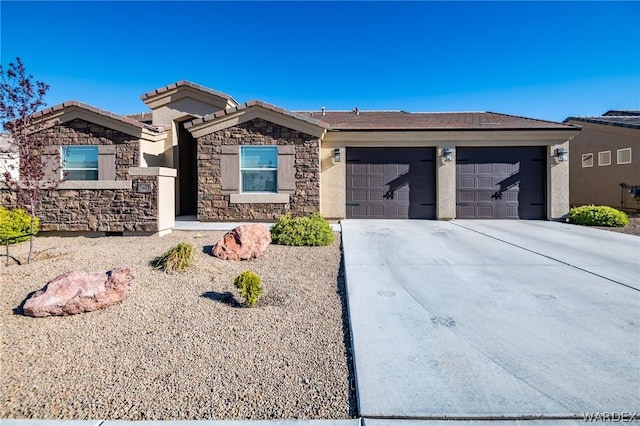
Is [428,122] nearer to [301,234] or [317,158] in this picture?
[317,158]

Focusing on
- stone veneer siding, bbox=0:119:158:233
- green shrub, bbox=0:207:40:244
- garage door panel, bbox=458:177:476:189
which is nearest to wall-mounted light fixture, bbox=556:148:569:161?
garage door panel, bbox=458:177:476:189

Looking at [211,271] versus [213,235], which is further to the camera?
[213,235]

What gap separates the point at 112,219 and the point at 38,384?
6390mm

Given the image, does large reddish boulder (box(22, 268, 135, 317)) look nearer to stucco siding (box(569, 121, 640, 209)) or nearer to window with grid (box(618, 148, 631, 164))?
stucco siding (box(569, 121, 640, 209))

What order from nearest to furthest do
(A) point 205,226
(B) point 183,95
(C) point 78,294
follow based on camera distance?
(C) point 78,294 < (A) point 205,226 < (B) point 183,95

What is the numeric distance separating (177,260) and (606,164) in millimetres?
17702

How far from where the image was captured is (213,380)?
8.61 feet

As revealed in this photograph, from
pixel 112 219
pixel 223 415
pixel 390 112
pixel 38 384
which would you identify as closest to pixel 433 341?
pixel 223 415

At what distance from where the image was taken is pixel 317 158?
10.4 meters

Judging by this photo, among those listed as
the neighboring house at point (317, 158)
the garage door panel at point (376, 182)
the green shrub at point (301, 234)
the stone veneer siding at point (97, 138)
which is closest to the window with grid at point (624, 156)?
the neighboring house at point (317, 158)

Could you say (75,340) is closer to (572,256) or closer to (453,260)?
(453,260)

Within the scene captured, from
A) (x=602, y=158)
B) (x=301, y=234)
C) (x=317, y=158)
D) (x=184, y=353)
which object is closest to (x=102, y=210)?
(x=301, y=234)

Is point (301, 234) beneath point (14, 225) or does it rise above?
beneath

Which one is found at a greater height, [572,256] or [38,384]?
[572,256]
